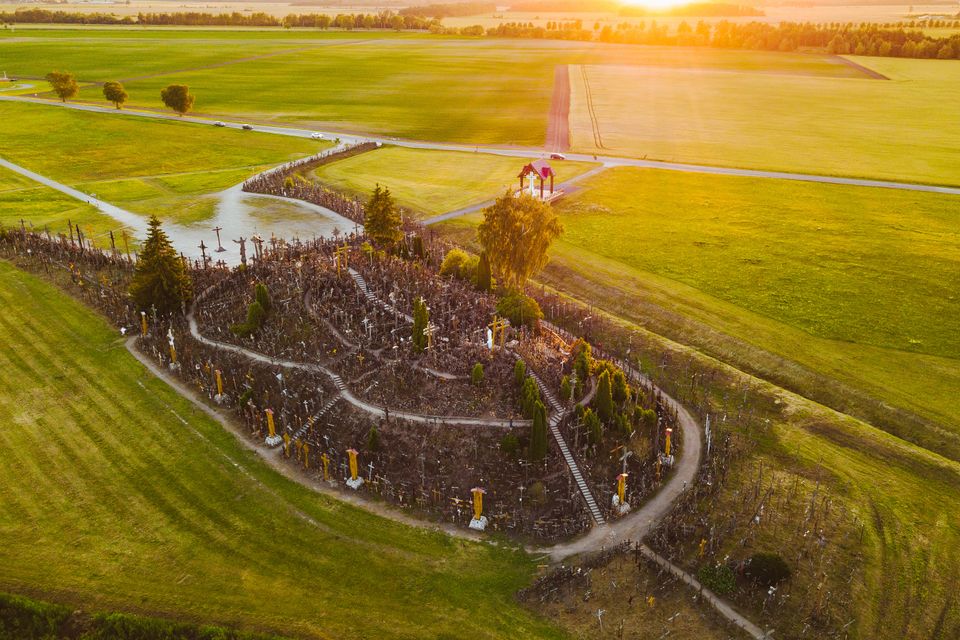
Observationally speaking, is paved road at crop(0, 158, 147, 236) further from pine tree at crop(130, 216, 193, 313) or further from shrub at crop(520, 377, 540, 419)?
shrub at crop(520, 377, 540, 419)

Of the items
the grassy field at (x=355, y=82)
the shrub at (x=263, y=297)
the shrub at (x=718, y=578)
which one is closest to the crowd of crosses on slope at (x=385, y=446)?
the shrub at (x=263, y=297)

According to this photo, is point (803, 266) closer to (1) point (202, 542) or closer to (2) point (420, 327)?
(2) point (420, 327)

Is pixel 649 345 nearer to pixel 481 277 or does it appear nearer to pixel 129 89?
pixel 481 277

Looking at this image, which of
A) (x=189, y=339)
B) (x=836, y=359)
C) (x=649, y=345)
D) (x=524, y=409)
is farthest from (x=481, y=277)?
(x=836, y=359)

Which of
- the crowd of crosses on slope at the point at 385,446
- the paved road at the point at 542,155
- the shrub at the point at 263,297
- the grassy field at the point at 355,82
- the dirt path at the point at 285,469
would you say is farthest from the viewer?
the grassy field at the point at 355,82

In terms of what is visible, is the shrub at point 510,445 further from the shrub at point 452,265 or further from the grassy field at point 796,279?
the shrub at point 452,265

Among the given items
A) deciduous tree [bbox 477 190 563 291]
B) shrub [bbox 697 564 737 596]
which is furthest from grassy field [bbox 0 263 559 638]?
deciduous tree [bbox 477 190 563 291]
